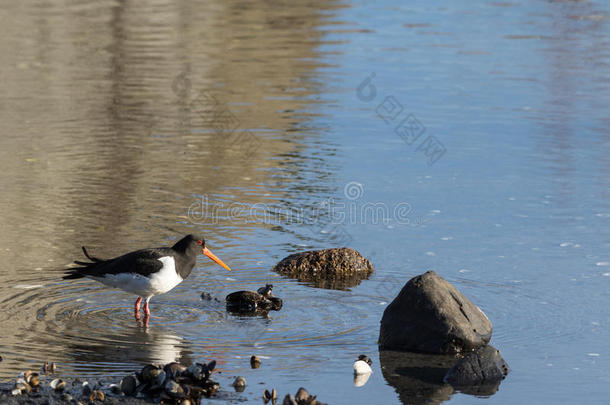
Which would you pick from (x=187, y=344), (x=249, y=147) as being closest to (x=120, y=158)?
(x=249, y=147)

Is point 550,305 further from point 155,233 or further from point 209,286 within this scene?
point 155,233

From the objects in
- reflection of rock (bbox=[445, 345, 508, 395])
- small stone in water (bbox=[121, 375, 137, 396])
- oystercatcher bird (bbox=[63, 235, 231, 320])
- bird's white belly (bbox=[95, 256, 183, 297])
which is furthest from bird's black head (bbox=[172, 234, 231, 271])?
reflection of rock (bbox=[445, 345, 508, 395])

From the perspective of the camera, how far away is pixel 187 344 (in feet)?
35.0

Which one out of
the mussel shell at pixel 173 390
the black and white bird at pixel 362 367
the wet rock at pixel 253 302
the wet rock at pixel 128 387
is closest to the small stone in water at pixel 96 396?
the wet rock at pixel 128 387

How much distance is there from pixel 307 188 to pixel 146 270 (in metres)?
6.36

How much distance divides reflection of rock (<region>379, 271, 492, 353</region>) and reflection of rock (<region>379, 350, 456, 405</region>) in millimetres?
139

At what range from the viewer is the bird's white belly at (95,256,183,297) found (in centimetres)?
1127

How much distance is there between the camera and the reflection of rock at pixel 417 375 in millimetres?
9370

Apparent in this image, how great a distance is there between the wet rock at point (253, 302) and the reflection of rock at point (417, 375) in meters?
1.73

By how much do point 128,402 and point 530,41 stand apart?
27372 mm

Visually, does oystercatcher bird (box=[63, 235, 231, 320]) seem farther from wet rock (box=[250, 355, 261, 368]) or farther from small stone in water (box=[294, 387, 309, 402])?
small stone in water (box=[294, 387, 309, 402])

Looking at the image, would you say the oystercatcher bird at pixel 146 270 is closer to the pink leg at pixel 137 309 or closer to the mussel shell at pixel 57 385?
the pink leg at pixel 137 309

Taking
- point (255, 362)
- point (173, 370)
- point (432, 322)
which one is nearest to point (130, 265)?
Answer: point (255, 362)

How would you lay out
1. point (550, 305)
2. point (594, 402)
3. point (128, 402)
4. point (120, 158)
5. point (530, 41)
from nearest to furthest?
point (128, 402) < point (594, 402) < point (550, 305) < point (120, 158) < point (530, 41)
